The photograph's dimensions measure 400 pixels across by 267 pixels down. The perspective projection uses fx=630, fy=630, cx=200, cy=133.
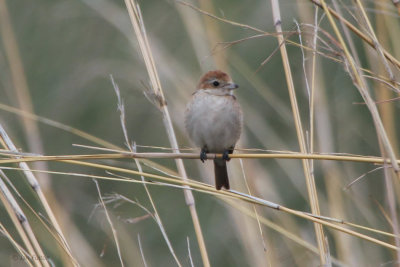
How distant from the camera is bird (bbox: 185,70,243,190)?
3439 millimetres

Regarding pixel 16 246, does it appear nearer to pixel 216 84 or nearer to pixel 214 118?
pixel 214 118

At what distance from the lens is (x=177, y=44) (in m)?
5.07

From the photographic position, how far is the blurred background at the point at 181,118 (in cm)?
338

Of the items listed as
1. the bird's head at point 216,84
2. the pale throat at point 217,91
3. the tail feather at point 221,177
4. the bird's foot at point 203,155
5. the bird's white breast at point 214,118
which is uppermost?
the bird's head at point 216,84

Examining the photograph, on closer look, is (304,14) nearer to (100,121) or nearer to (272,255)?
(272,255)

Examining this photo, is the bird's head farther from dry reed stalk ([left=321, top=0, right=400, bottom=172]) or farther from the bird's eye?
dry reed stalk ([left=321, top=0, right=400, bottom=172])

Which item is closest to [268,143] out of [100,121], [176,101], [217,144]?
[217,144]

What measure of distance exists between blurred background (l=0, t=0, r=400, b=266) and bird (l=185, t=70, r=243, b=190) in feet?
0.26

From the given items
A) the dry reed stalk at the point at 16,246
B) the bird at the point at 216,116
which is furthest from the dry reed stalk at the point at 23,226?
Result: the bird at the point at 216,116

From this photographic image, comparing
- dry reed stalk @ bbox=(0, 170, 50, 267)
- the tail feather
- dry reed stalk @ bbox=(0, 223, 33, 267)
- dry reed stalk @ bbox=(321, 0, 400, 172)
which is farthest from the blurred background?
dry reed stalk @ bbox=(321, 0, 400, 172)

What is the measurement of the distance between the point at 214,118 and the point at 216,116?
16 millimetres

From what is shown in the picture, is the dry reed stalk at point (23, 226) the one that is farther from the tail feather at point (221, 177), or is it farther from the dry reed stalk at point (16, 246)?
the tail feather at point (221, 177)

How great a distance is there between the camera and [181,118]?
147 inches

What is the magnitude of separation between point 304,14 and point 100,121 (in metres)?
2.41
